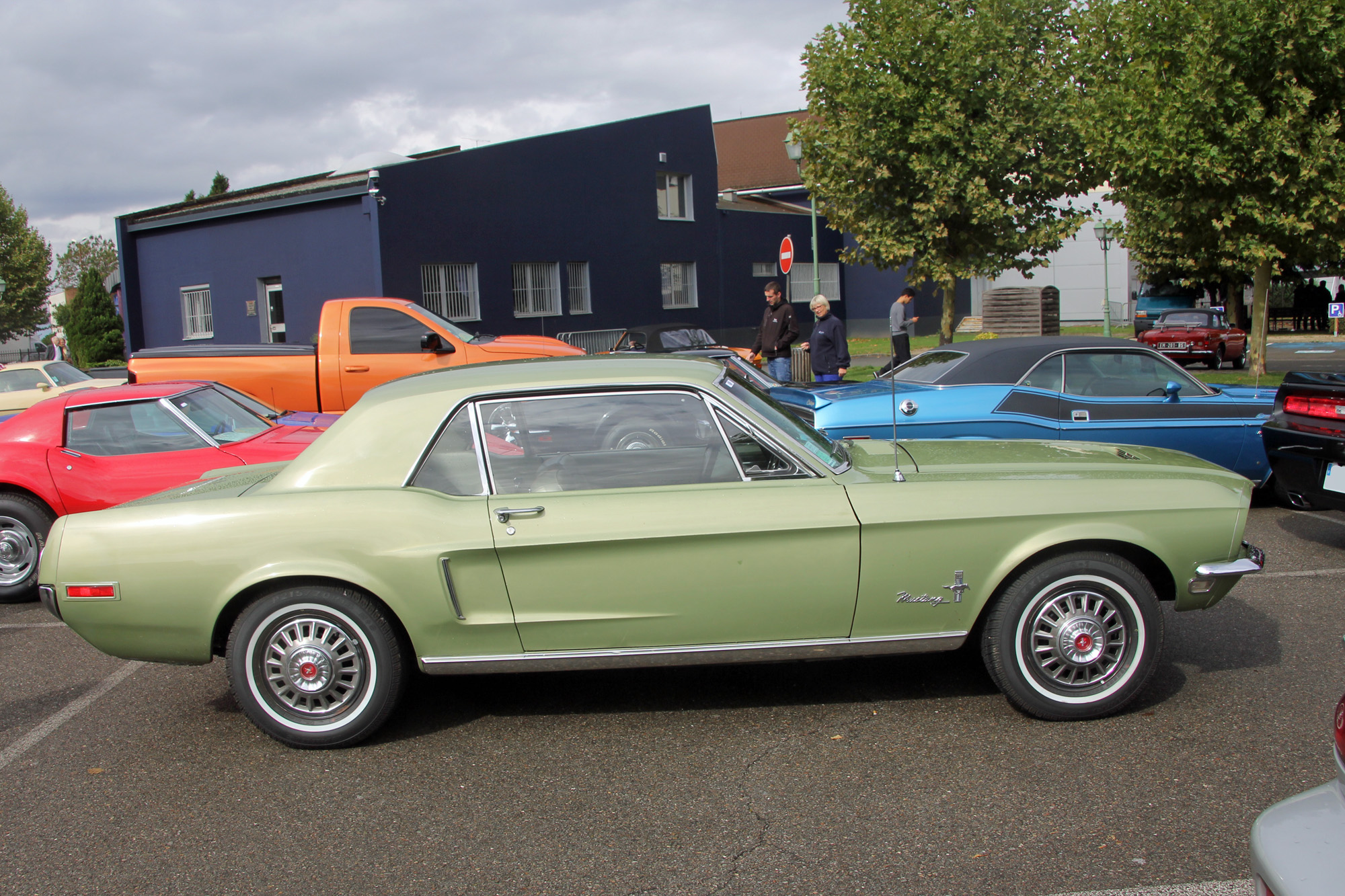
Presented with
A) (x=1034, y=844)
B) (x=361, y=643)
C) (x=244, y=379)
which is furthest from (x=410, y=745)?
(x=244, y=379)

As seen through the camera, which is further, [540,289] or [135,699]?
[540,289]

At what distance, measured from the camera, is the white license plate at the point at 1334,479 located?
605cm

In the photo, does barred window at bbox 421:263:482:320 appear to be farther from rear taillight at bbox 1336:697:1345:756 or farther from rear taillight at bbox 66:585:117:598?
rear taillight at bbox 1336:697:1345:756

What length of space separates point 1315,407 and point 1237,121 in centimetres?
1004

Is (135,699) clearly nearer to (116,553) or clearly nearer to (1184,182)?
(116,553)

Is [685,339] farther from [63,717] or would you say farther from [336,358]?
[63,717]

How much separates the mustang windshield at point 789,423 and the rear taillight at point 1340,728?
84.3 inches

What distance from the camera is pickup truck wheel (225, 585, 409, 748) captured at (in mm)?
3924

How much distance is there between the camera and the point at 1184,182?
50.0ft

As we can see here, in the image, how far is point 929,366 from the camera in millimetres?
8305

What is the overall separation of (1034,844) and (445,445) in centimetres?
252

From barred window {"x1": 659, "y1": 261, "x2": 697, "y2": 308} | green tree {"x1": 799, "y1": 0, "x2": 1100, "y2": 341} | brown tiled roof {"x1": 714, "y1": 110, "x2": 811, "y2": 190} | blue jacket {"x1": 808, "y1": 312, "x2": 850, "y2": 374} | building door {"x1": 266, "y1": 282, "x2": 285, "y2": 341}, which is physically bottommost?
blue jacket {"x1": 808, "y1": 312, "x2": 850, "y2": 374}

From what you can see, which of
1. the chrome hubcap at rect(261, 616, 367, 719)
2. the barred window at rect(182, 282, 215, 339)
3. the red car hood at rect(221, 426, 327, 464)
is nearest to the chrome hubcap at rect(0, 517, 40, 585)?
the red car hood at rect(221, 426, 327, 464)

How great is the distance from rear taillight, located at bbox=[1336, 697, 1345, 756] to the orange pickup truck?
8.59m
